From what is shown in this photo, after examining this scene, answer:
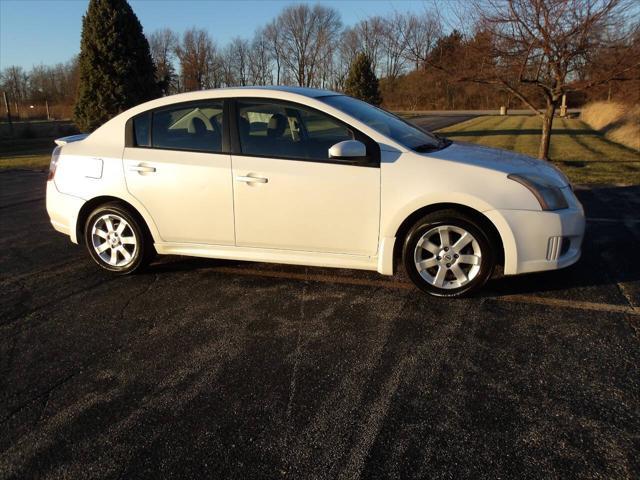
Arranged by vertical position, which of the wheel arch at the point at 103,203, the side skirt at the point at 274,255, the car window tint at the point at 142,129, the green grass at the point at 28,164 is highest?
the car window tint at the point at 142,129

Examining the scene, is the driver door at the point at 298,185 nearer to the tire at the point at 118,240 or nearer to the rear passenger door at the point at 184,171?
the rear passenger door at the point at 184,171

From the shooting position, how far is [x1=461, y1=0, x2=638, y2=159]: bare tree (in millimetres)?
8930

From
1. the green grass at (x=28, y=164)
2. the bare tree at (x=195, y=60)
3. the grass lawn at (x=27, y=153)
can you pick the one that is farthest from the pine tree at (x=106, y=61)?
the bare tree at (x=195, y=60)

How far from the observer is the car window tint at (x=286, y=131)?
4.12 m

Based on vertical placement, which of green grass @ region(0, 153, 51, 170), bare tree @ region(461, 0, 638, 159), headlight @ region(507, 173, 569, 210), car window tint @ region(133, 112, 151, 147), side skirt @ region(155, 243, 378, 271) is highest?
bare tree @ region(461, 0, 638, 159)

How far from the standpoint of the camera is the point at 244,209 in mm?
4277

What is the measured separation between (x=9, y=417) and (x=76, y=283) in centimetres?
212

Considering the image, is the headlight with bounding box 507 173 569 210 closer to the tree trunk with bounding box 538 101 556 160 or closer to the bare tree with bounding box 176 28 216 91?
the tree trunk with bounding box 538 101 556 160

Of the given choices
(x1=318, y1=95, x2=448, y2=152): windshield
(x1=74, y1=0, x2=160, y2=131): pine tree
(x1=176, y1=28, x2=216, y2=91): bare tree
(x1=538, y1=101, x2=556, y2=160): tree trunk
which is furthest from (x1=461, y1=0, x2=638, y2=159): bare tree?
(x1=176, y1=28, x2=216, y2=91): bare tree

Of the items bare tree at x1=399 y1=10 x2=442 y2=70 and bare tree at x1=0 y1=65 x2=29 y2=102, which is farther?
bare tree at x1=0 y1=65 x2=29 y2=102

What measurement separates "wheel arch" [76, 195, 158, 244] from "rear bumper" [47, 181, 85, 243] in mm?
37

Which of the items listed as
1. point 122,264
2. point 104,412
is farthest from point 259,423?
point 122,264

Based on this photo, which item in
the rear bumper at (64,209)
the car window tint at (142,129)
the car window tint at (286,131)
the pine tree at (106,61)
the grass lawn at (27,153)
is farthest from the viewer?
the pine tree at (106,61)

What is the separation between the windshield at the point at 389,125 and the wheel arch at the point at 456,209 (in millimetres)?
551
